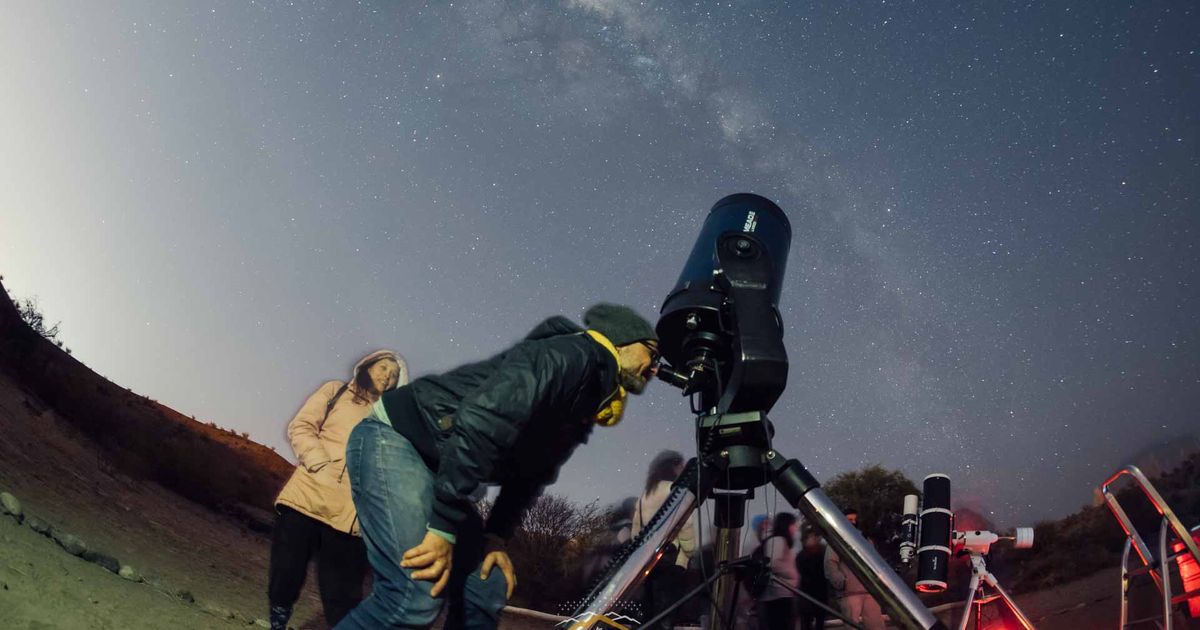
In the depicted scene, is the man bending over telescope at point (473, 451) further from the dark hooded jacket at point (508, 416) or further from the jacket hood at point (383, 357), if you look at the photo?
the jacket hood at point (383, 357)

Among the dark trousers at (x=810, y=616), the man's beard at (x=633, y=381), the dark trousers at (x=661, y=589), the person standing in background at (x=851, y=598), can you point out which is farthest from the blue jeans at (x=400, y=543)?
the dark trousers at (x=810, y=616)

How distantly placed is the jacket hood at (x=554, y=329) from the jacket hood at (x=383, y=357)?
2.25 m

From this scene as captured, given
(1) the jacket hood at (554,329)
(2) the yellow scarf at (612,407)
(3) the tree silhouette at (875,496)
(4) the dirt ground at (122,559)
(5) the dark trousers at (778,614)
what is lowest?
(4) the dirt ground at (122,559)

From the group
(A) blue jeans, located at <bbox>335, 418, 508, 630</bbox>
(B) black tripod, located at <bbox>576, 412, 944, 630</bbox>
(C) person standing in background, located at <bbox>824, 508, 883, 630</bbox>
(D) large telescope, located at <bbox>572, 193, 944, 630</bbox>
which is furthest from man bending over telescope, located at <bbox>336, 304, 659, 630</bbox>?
(C) person standing in background, located at <bbox>824, 508, 883, 630</bbox>

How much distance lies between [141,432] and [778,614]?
9.29 meters

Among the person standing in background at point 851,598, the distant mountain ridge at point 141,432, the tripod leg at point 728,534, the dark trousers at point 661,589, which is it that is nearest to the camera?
the tripod leg at point 728,534

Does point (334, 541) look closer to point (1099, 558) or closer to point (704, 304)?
point (704, 304)

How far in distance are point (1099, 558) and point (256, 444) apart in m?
13.9

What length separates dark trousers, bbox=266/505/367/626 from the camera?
3.38m

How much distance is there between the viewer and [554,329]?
79.6 inches

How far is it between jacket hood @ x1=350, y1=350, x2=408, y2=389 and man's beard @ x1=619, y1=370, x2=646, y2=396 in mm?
2333

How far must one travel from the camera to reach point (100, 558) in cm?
406

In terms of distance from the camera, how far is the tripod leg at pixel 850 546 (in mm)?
1615

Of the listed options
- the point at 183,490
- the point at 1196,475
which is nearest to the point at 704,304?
the point at 183,490
